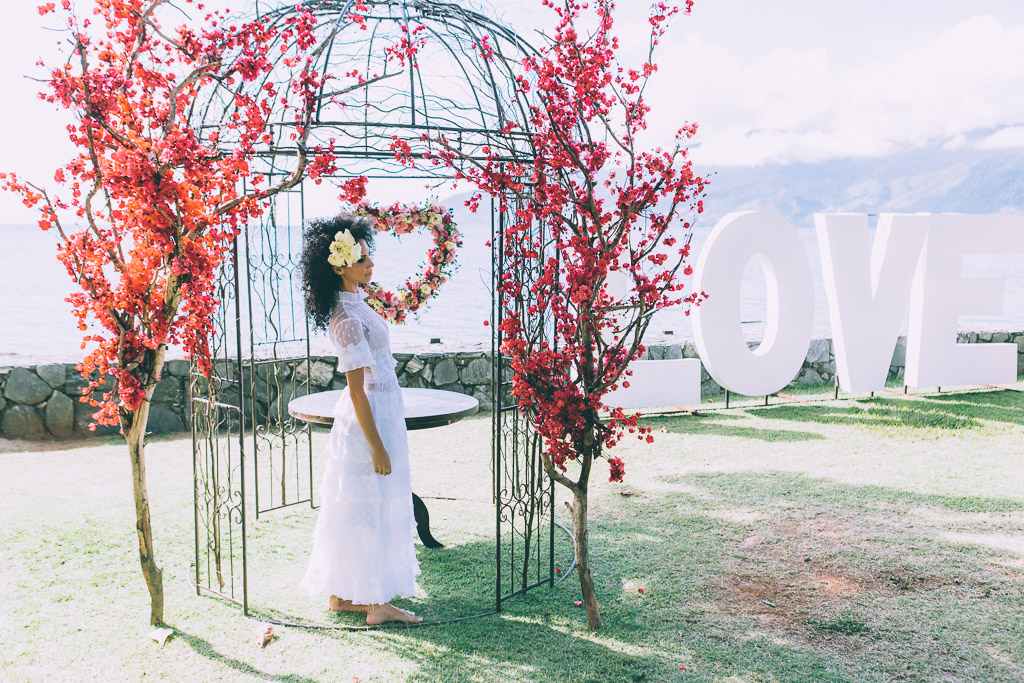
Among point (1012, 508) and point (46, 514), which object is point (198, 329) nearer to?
point (46, 514)

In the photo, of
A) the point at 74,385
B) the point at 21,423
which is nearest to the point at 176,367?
the point at 74,385

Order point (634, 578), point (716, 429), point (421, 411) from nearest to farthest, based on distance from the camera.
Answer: point (634, 578) → point (421, 411) → point (716, 429)

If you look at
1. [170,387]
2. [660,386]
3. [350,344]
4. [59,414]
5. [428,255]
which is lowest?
[59,414]

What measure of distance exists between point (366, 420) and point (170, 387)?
187 inches

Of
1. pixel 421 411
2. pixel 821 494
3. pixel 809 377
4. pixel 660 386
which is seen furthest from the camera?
pixel 809 377

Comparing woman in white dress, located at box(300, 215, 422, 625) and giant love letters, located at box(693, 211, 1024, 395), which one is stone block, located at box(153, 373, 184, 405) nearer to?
woman in white dress, located at box(300, 215, 422, 625)

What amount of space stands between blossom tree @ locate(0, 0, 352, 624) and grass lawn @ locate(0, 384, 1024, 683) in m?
0.66

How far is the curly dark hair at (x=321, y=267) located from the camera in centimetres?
371

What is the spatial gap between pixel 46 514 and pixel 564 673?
3.95m

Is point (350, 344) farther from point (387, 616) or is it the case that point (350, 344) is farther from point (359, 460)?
point (387, 616)

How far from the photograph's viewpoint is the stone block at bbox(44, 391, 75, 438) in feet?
23.8

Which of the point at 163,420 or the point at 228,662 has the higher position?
the point at 163,420

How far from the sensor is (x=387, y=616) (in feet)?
12.1

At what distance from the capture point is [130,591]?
4.05 metres
